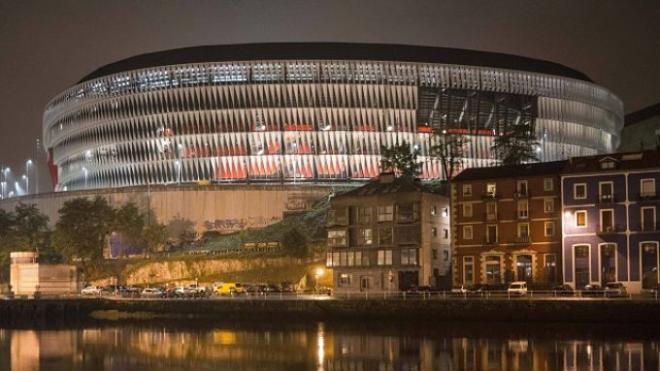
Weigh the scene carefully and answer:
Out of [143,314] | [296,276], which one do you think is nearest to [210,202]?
[296,276]

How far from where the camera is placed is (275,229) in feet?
554

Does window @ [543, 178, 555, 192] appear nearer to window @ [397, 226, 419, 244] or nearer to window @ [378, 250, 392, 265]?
window @ [397, 226, 419, 244]

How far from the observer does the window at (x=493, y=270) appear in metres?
115

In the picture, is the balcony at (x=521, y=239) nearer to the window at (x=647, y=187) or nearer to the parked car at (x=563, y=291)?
the window at (x=647, y=187)

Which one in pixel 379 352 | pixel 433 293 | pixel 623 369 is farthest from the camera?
pixel 433 293

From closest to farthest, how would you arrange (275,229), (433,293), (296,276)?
(433,293) → (296,276) → (275,229)

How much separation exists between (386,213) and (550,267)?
18802 millimetres

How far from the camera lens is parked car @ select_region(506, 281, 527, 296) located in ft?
324

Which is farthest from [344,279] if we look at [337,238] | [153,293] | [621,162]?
[621,162]

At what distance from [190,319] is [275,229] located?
57.0 meters

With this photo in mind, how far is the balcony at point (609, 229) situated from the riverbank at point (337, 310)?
55.5 feet

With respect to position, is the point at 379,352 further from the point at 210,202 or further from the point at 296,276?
the point at 210,202

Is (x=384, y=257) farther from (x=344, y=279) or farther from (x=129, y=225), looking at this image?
(x=129, y=225)

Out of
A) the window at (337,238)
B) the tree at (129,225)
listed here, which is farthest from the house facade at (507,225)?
the tree at (129,225)
